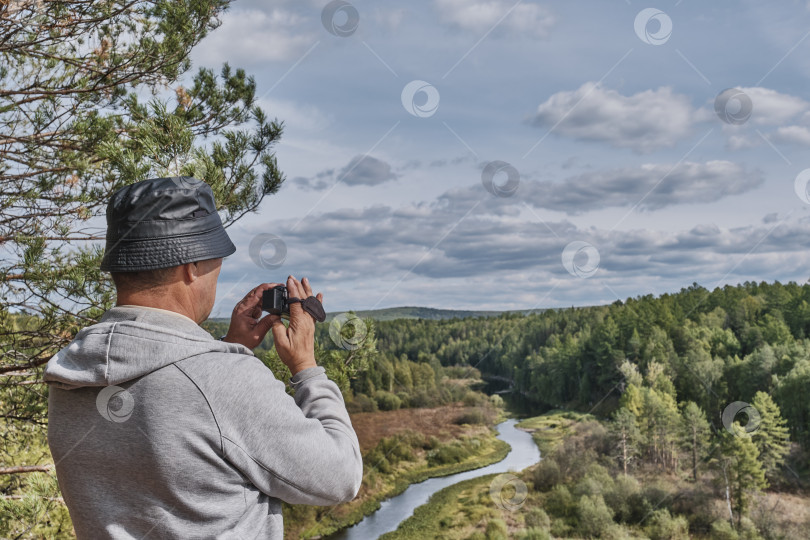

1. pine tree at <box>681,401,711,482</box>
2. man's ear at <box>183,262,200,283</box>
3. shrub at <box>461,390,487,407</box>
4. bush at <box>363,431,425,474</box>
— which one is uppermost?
man's ear at <box>183,262,200,283</box>

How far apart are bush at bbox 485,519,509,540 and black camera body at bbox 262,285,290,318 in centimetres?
2728

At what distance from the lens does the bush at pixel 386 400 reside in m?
42.9

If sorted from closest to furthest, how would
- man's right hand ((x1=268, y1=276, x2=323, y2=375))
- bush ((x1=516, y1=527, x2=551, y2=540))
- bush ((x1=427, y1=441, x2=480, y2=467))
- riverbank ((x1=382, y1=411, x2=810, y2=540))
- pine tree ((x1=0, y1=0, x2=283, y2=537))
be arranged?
man's right hand ((x1=268, y1=276, x2=323, y2=375))
pine tree ((x1=0, y1=0, x2=283, y2=537))
bush ((x1=516, y1=527, x2=551, y2=540))
riverbank ((x1=382, y1=411, x2=810, y2=540))
bush ((x1=427, y1=441, x2=480, y2=467))

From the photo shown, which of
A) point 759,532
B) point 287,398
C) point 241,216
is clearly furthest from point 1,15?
point 759,532

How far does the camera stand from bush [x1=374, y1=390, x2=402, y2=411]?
42.9 m

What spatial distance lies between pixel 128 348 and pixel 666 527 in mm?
30301

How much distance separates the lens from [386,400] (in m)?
43.2

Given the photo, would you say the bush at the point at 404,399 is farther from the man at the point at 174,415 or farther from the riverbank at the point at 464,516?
the man at the point at 174,415

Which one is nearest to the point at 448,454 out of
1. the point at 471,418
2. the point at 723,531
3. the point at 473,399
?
the point at 471,418

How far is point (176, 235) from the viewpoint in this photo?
113cm

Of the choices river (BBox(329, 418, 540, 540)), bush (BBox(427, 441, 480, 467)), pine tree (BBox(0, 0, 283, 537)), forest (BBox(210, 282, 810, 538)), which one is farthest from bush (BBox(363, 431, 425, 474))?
pine tree (BBox(0, 0, 283, 537))

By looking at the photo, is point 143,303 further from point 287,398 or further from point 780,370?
point 780,370

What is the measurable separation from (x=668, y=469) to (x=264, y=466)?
122ft

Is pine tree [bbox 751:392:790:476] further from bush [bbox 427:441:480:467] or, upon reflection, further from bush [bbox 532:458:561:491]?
bush [bbox 427:441:480:467]
